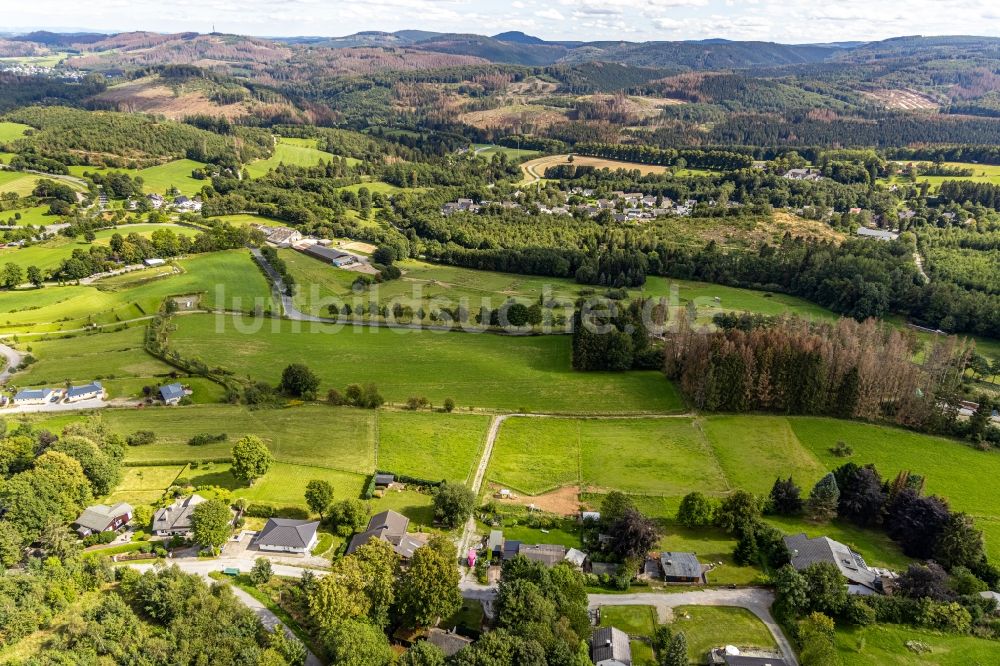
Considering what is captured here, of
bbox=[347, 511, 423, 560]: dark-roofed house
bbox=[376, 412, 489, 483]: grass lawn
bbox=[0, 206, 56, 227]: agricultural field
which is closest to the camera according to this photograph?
bbox=[347, 511, 423, 560]: dark-roofed house

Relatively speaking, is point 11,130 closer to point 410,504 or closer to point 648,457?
point 410,504

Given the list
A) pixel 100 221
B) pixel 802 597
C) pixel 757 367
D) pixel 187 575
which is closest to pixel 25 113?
pixel 100 221

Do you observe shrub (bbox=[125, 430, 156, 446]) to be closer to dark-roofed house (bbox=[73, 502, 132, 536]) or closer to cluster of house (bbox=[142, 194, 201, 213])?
dark-roofed house (bbox=[73, 502, 132, 536])

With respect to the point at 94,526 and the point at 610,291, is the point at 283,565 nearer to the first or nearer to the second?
the point at 94,526

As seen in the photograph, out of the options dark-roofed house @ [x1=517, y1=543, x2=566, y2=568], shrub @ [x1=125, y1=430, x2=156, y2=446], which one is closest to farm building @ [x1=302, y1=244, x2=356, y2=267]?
shrub @ [x1=125, y1=430, x2=156, y2=446]

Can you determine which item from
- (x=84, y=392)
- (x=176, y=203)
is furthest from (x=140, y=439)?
(x=176, y=203)

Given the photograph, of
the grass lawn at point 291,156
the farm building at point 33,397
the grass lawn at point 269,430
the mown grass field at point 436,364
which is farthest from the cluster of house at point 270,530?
the grass lawn at point 291,156
